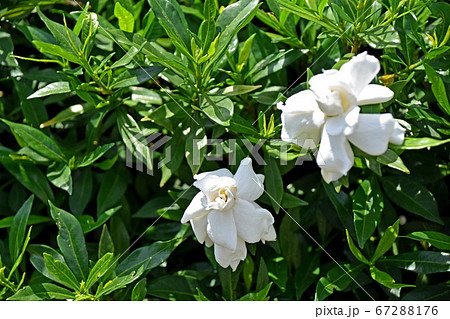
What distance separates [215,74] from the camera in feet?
4.16

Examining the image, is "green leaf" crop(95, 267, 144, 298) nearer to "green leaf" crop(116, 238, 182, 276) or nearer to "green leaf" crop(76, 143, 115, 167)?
"green leaf" crop(116, 238, 182, 276)

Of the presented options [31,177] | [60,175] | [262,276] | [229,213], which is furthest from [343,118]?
[31,177]

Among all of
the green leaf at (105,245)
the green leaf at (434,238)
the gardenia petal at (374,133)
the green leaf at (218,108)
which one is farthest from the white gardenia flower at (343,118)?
the green leaf at (105,245)

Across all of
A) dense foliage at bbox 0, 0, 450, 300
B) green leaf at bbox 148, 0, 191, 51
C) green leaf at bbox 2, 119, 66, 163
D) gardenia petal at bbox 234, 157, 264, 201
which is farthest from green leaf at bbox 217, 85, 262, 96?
green leaf at bbox 2, 119, 66, 163

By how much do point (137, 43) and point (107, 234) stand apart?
17.6 inches

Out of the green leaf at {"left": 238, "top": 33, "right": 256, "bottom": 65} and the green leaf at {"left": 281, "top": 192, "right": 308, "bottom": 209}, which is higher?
the green leaf at {"left": 238, "top": 33, "right": 256, "bottom": 65}

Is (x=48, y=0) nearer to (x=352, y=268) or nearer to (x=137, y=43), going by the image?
(x=137, y=43)

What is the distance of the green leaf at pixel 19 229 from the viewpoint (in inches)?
49.5

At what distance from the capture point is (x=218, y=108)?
116 cm

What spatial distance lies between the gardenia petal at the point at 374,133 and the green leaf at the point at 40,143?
762 millimetres

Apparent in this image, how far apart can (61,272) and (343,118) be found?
2.26 ft

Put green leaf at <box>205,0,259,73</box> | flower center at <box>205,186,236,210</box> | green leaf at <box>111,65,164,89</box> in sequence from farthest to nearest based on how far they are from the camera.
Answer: green leaf at <box>111,65,164,89</box> → green leaf at <box>205,0,259,73</box> → flower center at <box>205,186,236,210</box>

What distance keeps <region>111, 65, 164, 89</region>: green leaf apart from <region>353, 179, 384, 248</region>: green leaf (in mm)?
528

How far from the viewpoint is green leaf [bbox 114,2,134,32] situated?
1.24 metres
